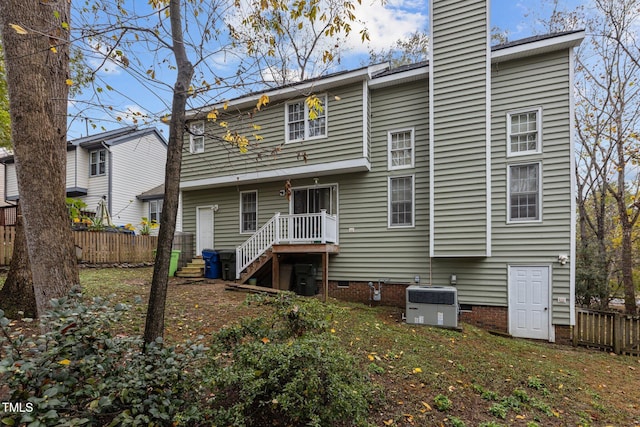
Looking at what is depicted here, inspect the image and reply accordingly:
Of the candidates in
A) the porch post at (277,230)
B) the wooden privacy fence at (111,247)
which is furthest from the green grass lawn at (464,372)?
the wooden privacy fence at (111,247)

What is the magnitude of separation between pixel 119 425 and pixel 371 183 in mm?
8858

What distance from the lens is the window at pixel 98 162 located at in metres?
18.2

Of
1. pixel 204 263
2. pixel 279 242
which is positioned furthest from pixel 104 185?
pixel 279 242

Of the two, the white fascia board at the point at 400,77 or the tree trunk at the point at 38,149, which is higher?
the white fascia board at the point at 400,77

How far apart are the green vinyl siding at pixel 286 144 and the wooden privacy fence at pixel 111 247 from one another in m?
3.57

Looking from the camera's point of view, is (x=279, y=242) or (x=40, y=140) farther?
(x=279, y=242)

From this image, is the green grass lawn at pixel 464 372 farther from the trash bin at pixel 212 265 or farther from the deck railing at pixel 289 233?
A: the trash bin at pixel 212 265

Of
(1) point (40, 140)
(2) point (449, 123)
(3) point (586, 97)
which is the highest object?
(3) point (586, 97)

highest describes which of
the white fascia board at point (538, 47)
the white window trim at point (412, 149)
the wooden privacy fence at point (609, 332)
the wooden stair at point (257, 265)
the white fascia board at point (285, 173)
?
the white fascia board at point (538, 47)

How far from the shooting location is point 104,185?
18.0 m

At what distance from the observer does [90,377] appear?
239cm

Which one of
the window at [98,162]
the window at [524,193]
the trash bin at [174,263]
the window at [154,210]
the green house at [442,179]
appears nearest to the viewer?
the green house at [442,179]

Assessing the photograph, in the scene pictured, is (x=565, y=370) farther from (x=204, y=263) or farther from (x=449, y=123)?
(x=204, y=263)

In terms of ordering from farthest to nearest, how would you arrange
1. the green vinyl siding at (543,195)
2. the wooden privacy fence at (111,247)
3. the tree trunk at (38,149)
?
the wooden privacy fence at (111,247)
the green vinyl siding at (543,195)
the tree trunk at (38,149)
